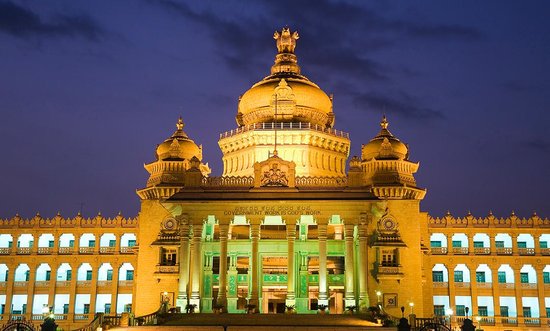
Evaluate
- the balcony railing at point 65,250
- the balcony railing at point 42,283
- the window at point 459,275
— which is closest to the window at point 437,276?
the window at point 459,275

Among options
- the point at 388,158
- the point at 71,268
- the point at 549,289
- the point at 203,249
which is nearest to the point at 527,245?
the point at 549,289

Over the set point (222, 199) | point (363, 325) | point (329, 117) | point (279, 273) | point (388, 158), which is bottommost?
point (363, 325)

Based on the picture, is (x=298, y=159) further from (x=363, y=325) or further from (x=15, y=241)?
(x=15, y=241)

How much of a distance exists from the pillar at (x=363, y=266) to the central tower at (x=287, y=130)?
1421 centimetres

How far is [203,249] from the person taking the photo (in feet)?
215

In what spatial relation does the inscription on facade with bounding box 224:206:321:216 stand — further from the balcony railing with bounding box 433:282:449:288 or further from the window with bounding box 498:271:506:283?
the window with bounding box 498:271:506:283

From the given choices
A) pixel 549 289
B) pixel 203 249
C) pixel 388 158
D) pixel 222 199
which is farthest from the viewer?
pixel 549 289

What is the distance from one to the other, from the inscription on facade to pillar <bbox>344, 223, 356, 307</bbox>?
9.07 feet

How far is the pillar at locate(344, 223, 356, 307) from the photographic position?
57.9 m

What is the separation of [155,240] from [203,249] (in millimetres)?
4977

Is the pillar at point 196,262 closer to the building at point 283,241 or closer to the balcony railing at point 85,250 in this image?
the building at point 283,241

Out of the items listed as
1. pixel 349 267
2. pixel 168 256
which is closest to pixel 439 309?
pixel 349 267

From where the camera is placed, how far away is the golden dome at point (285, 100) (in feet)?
249

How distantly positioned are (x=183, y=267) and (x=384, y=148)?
2368 centimetres
